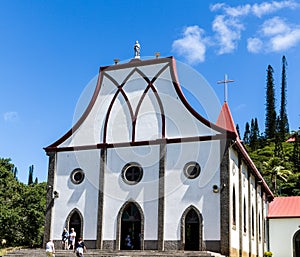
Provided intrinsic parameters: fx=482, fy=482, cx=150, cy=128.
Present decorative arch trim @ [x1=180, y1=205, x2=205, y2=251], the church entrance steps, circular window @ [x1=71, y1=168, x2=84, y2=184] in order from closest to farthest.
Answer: the church entrance steps → decorative arch trim @ [x1=180, y1=205, x2=205, y2=251] → circular window @ [x1=71, y1=168, x2=84, y2=184]

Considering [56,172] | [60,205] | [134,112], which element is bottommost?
[60,205]

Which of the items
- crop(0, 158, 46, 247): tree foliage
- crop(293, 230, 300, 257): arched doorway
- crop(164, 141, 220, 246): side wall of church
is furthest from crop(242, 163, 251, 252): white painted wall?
crop(0, 158, 46, 247): tree foliage

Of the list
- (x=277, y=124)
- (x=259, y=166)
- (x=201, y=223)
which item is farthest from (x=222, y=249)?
(x=277, y=124)

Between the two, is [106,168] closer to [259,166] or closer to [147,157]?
[147,157]

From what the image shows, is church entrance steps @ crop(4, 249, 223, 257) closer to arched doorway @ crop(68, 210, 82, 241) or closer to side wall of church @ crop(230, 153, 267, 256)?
arched doorway @ crop(68, 210, 82, 241)

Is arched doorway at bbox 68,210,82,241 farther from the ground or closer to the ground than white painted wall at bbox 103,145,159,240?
closer to the ground

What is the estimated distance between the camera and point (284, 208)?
39.5 metres

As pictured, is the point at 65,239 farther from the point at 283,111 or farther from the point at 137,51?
the point at 283,111

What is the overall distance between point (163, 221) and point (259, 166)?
42.5m

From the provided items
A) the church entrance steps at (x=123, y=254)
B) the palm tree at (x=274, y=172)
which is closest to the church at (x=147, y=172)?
the church entrance steps at (x=123, y=254)

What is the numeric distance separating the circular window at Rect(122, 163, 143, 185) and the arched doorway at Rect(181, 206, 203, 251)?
128 inches

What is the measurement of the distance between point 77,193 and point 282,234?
61.6 ft

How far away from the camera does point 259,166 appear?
211 feet

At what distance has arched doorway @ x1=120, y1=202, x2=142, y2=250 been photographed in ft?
81.9
